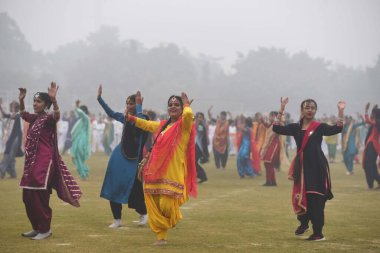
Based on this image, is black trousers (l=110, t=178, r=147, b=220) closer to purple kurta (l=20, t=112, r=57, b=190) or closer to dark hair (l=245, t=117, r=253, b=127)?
purple kurta (l=20, t=112, r=57, b=190)

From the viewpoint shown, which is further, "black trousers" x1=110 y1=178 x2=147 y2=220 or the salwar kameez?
"black trousers" x1=110 y1=178 x2=147 y2=220

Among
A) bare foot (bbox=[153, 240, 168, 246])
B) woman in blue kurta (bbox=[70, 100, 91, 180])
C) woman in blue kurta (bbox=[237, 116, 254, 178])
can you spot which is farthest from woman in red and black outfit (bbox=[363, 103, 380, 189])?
bare foot (bbox=[153, 240, 168, 246])

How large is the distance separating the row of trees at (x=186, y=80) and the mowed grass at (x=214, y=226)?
63.3 meters

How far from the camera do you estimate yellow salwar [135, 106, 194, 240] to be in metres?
8.35

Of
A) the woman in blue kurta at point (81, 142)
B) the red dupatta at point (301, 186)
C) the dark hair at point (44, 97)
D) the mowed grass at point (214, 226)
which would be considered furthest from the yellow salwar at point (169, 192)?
the woman in blue kurta at point (81, 142)

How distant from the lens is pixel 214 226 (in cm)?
985

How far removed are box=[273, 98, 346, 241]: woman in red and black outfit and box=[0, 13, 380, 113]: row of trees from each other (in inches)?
2667

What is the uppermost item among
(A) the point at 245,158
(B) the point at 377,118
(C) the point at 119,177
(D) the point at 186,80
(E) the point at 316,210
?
(D) the point at 186,80

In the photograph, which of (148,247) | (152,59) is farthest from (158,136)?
(152,59)

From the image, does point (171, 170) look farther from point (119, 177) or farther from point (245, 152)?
point (245, 152)

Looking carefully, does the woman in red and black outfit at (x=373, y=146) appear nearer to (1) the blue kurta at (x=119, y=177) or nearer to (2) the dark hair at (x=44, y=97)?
(1) the blue kurta at (x=119, y=177)

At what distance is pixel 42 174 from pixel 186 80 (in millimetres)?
79362

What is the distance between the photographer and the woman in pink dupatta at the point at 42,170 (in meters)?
8.54

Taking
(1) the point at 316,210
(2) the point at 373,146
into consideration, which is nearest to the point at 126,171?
(1) the point at 316,210
